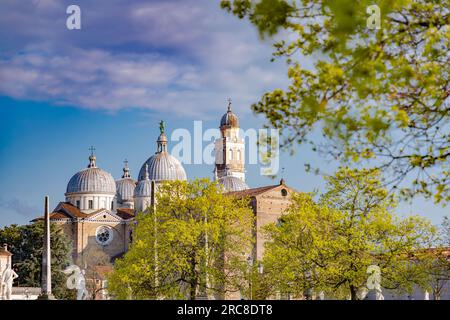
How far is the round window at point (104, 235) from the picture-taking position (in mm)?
89688

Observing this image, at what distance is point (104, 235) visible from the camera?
90062 millimetres

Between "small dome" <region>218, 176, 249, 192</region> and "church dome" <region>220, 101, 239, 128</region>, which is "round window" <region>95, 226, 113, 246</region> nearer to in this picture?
"small dome" <region>218, 176, 249, 192</region>

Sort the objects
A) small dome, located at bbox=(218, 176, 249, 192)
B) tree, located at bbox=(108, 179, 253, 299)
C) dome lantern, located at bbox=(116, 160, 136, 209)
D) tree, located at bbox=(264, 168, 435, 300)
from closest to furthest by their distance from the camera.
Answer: tree, located at bbox=(264, 168, 435, 300) < tree, located at bbox=(108, 179, 253, 299) < small dome, located at bbox=(218, 176, 249, 192) < dome lantern, located at bbox=(116, 160, 136, 209)

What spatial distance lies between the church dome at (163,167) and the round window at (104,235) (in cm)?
957

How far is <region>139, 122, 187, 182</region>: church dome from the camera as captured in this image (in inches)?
3824

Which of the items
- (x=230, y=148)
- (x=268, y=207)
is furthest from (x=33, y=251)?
(x=230, y=148)

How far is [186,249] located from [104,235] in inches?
2188

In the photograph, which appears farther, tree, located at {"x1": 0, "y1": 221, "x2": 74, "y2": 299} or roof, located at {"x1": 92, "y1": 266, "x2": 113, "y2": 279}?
roof, located at {"x1": 92, "y1": 266, "x2": 113, "y2": 279}

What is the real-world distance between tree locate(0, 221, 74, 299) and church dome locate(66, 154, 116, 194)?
14.3 meters

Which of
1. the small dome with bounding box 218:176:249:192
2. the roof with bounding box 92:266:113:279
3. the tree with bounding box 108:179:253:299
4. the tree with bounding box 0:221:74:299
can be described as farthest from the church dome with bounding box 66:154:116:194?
the tree with bounding box 108:179:253:299

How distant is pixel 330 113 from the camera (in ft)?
37.8
